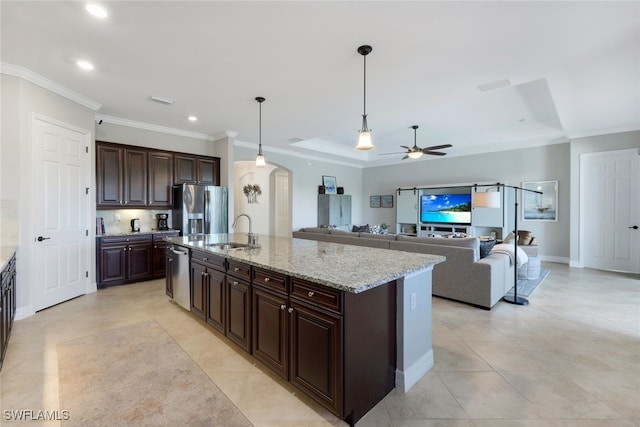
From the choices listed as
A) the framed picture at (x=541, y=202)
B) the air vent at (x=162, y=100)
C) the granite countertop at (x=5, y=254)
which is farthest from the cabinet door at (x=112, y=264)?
the framed picture at (x=541, y=202)

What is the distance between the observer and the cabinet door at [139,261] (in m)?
4.69

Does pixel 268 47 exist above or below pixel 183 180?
above

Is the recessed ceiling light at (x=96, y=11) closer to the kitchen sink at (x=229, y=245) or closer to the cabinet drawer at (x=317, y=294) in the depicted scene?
the kitchen sink at (x=229, y=245)

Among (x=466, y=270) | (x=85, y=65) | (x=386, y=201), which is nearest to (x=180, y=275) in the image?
(x=85, y=65)

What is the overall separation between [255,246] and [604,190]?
683 cm

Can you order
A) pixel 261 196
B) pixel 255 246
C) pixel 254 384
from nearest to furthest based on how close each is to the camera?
pixel 254 384
pixel 255 246
pixel 261 196

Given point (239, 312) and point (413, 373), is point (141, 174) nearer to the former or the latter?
point (239, 312)

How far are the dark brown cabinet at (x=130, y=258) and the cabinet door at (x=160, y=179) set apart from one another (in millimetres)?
630

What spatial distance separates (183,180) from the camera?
546cm

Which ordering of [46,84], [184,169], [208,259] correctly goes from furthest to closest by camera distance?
1. [184,169]
2. [46,84]
3. [208,259]

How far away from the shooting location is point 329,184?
28.2ft

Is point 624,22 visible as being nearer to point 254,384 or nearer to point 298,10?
point 298,10

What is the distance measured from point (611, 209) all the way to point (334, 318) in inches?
268

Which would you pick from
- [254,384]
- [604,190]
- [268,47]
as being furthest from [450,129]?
[254,384]
